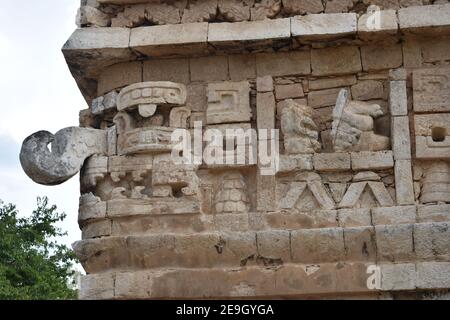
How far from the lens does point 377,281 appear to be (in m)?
6.10

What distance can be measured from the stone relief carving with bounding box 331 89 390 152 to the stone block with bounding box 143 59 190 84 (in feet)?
4.42

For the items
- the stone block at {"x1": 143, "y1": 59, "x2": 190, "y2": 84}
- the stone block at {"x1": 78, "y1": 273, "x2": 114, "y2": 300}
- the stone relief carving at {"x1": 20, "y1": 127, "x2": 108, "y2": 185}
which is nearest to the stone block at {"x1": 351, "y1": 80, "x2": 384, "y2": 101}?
the stone block at {"x1": 143, "y1": 59, "x2": 190, "y2": 84}

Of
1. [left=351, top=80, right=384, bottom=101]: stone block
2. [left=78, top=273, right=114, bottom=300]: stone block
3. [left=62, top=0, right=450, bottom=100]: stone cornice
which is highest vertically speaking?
[left=62, top=0, right=450, bottom=100]: stone cornice

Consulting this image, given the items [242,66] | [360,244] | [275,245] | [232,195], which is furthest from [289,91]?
[360,244]

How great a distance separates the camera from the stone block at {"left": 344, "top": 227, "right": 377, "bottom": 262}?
6.21 m

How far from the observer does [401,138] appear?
6.47 metres

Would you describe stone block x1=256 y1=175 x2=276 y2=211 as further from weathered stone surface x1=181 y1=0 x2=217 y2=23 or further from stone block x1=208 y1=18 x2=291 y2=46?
weathered stone surface x1=181 y1=0 x2=217 y2=23

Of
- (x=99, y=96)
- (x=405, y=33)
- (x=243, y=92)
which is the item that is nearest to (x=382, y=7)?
(x=405, y=33)

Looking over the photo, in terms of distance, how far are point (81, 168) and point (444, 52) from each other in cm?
318

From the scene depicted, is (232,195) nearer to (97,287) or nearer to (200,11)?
(97,287)

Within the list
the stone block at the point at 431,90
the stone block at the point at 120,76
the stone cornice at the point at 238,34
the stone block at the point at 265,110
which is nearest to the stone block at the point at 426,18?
the stone cornice at the point at 238,34

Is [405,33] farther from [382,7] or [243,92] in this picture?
[243,92]

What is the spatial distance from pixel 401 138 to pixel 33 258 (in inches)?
396

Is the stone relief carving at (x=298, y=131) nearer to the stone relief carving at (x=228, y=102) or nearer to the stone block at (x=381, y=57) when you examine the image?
the stone relief carving at (x=228, y=102)
